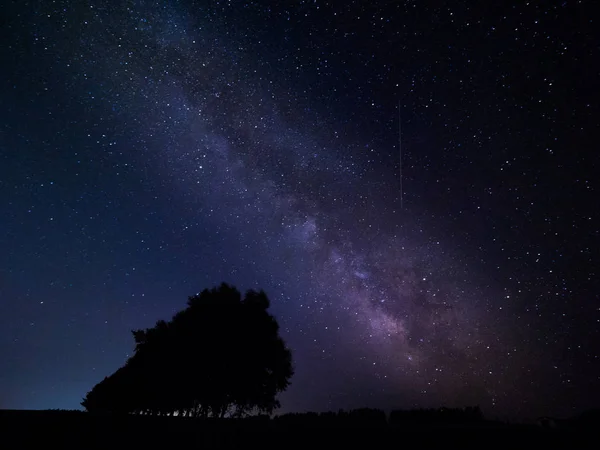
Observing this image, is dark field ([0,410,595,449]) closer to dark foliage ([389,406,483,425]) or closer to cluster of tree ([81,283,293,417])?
dark foliage ([389,406,483,425])

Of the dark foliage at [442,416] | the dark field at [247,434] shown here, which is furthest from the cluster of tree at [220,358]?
the dark foliage at [442,416]

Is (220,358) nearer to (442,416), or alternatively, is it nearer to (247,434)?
(247,434)

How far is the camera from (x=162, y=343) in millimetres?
27297

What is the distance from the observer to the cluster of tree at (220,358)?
2367cm

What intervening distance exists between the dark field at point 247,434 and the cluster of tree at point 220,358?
27.8 ft

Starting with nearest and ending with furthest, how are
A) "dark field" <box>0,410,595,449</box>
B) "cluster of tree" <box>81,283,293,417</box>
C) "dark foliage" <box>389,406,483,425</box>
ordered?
"dark field" <box>0,410,595,449</box>, "dark foliage" <box>389,406,483,425</box>, "cluster of tree" <box>81,283,293,417</box>

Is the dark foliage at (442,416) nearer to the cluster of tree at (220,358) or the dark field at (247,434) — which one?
the dark field at (247,434)

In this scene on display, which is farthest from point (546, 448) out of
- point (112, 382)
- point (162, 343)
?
point (112, 382)

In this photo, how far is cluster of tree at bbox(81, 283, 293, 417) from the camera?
77.7 feet

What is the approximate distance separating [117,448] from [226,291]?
15.6m

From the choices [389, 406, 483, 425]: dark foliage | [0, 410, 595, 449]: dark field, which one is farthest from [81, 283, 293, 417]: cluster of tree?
[389, 406, 483, 425]: dark foliage

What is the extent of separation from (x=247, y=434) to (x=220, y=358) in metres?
12.0

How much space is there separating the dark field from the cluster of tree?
8.48 m

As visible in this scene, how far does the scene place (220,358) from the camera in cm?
2348
